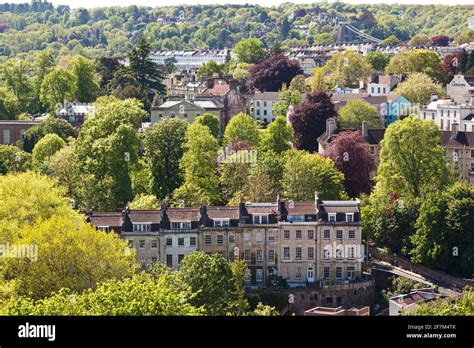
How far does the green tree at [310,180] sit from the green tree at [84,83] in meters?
34.3

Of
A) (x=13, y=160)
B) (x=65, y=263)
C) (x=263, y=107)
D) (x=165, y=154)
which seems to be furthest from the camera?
(x=263, y=107)

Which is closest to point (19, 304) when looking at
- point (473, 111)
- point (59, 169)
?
point (59, 169)

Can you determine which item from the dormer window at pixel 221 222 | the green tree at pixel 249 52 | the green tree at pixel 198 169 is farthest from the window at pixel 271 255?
the green tree at pixel 249 52

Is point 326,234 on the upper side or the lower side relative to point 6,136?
upper

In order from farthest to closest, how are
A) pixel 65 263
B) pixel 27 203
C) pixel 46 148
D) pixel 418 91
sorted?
1. pixel 418 91
2. pixel 46 148
3. pixel 27 203
4. pixel 65 263

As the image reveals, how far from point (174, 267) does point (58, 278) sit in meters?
8.83

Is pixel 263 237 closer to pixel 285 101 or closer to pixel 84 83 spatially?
pixel 285 101

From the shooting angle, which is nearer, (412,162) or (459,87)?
(412,162)

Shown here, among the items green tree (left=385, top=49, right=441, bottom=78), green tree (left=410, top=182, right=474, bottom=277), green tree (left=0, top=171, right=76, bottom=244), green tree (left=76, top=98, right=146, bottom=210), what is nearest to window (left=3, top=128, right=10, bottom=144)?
green tree (left=76, top=98, right=146, bottom=210)

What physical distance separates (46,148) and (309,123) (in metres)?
14.0

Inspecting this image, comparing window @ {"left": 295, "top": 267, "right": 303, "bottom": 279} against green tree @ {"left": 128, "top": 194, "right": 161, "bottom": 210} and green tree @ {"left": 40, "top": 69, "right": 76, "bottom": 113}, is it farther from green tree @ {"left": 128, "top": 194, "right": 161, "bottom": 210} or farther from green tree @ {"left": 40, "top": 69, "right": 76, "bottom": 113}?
green tree @ {"left": 40, "top": 69, "right": 76, "bottom": 113}

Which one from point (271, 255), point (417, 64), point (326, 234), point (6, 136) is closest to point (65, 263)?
point (271, 255)

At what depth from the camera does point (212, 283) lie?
92.6ft

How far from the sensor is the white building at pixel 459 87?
72.1 meters
